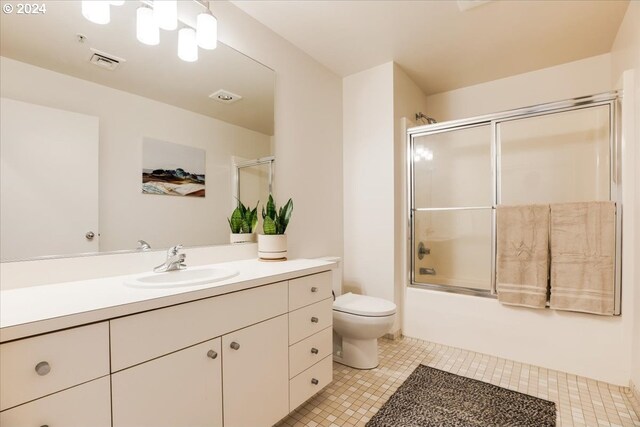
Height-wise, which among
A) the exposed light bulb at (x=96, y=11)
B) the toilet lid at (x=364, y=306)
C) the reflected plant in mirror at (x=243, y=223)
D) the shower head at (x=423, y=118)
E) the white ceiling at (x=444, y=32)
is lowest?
the toilet lid at (x=364, y=306)

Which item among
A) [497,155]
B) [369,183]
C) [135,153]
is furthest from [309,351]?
[497,155]

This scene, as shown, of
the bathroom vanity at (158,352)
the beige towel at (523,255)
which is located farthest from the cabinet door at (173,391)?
the beige towel at (523,255)

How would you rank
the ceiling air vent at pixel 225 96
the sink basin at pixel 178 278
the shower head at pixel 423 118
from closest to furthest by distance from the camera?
the sink basin at pixel 178 278 → the ceiling air vent at pixel 225 96 → the shower head at pixel 423 118

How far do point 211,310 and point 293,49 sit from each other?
197cm

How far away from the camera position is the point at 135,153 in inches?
55.1

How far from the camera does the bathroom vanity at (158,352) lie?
28.4 inches

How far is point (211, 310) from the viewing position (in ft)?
3.51

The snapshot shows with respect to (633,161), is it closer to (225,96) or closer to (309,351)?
(309,351)

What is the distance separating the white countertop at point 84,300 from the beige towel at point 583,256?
1.84 metres

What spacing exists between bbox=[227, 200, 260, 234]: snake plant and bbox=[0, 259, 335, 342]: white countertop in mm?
558

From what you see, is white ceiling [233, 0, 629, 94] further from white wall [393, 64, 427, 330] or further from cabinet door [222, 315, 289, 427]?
cabinet door [222, 315, 289, 427]

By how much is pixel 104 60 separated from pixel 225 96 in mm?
632

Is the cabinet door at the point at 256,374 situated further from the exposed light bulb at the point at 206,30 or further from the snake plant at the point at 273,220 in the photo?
the exposed light bulb at the point at 206,30

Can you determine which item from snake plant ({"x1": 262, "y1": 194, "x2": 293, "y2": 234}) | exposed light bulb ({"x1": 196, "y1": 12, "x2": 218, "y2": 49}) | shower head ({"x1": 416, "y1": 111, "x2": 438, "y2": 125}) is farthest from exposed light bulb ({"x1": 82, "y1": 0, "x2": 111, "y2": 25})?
shower head ({"x1": 416, "y1": 111, "x2": 438, "y2": 125})
